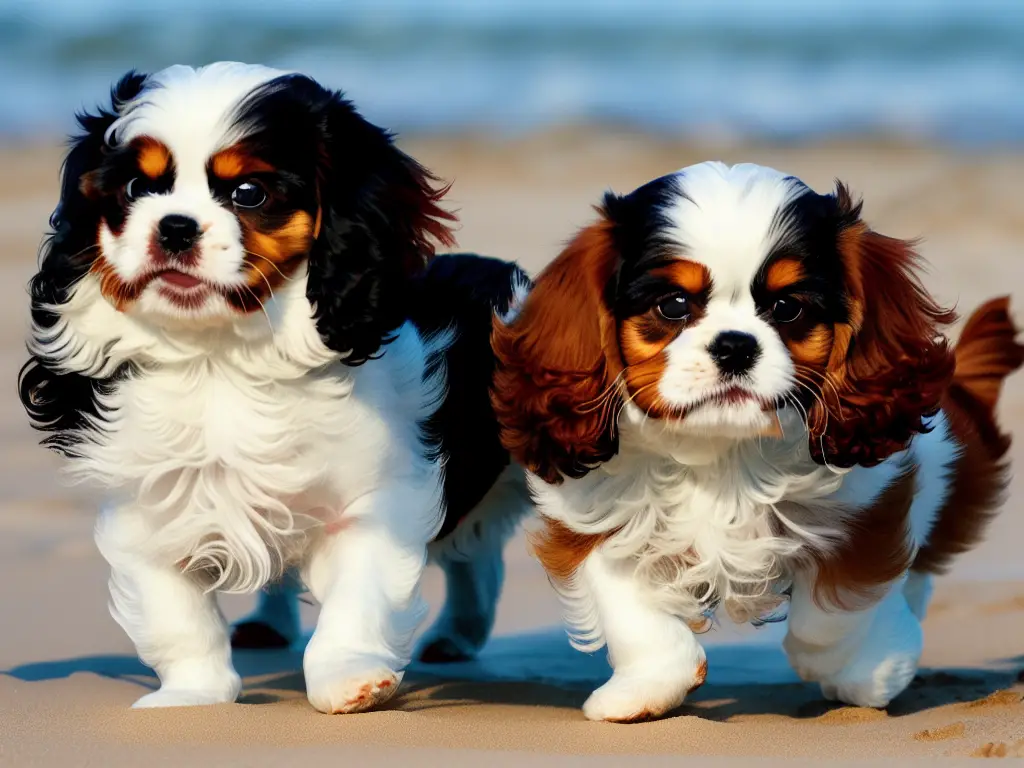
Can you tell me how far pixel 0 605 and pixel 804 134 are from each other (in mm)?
13814

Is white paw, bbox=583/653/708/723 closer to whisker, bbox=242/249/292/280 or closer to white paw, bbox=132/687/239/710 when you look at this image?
white paw, bbox=132/687/239/710

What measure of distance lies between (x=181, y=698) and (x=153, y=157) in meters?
1.22

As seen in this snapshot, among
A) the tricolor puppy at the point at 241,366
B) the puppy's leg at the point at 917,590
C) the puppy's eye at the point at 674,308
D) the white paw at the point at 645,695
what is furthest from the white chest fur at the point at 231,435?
the puppy's leg at the point at 917,590

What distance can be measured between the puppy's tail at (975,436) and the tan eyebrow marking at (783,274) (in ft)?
3.66

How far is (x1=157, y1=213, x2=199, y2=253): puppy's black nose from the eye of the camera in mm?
3547

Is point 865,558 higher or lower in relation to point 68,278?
lower

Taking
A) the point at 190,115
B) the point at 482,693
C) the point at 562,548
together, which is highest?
the point at 190,115

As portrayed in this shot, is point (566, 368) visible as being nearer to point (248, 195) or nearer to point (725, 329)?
point (725, 329)

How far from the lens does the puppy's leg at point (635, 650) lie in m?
3.76

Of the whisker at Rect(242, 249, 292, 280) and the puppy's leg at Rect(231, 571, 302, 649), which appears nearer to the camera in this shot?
the whisker at Rect(242, 249, 292, 280)

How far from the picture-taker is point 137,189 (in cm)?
370

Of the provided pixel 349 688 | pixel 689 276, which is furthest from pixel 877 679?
pixel 349 688

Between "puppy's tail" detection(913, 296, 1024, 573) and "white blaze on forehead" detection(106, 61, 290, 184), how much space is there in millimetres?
2080

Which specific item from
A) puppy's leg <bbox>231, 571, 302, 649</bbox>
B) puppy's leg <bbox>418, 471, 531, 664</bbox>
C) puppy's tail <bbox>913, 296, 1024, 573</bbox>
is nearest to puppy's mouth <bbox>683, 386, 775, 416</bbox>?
puppy's tail <bbox>913, 296, 1024, 573</bbox>
